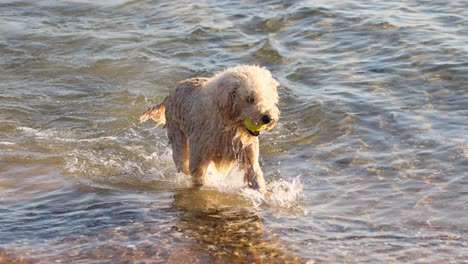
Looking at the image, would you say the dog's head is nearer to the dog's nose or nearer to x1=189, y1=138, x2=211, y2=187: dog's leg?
the dog's nose

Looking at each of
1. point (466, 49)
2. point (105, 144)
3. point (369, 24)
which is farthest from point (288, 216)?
point (369, 24)

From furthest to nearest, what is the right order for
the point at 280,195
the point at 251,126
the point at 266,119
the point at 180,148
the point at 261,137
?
the point at 261,137
the point at 180,148
the point at 280,195
the point at 251,126
the point at 266,119

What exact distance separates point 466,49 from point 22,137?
712cm

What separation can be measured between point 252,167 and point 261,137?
93.9 inches

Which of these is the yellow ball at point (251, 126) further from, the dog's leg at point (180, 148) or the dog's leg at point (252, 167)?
the dog's leg at point (180, 148)

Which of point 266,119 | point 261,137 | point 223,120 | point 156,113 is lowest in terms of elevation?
point 261,137

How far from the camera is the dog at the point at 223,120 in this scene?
7.42 meters

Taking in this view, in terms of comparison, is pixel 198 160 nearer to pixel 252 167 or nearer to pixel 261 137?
pixel 252 167

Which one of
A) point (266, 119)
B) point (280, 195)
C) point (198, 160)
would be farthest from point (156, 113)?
point (266, 119)

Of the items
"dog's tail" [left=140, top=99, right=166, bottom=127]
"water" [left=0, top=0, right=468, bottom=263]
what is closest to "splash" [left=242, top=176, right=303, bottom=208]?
"water" [left=0, top=0, right=468, bottom=263]

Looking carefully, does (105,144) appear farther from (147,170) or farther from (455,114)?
(455,114)

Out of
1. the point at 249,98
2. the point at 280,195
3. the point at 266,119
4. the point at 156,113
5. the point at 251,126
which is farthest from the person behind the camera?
the point at 156,113

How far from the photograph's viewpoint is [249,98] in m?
7.40

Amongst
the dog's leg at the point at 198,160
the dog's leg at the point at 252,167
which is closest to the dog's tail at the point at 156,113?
the dog's leg at the point at 198,160
